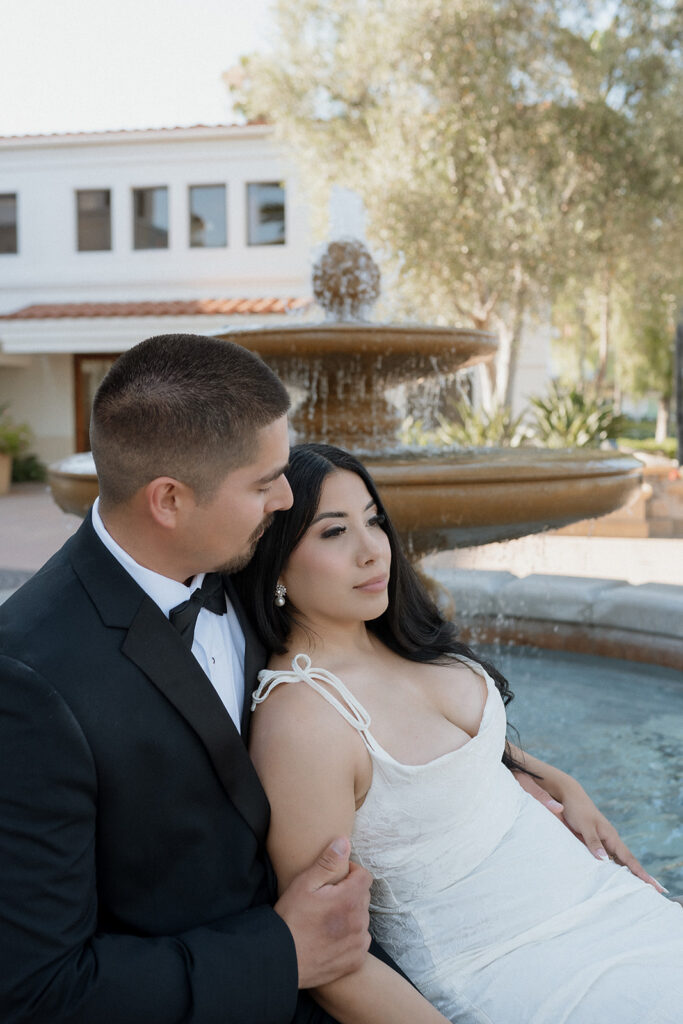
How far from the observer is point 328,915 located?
62.9 inches

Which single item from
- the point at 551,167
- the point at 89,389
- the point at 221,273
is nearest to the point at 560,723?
the point at 551,167

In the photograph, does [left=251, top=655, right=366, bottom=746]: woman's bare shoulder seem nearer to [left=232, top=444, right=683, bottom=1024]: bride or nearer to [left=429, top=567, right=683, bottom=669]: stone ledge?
[left=232, top=444, right=683, bottom=1024]: bride

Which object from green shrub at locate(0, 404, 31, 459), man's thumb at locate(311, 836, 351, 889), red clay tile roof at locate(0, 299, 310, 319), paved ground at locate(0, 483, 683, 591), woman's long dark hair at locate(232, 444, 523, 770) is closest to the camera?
man's thumb at locate(311, 836, 351, 889)

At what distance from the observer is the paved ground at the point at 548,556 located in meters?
8.38

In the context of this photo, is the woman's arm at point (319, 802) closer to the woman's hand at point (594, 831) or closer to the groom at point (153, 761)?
the groom at point (153, 761)

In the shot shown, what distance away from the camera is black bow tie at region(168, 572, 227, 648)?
63.4 inches

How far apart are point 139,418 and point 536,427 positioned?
553 inches

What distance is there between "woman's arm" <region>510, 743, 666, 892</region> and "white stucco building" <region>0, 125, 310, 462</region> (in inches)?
645

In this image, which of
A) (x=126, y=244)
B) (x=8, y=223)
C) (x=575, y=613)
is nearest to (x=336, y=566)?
(x=575, y=613)

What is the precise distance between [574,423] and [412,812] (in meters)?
13.0

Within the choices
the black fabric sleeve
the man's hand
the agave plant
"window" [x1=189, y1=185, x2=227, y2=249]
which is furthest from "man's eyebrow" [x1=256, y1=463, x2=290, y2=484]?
"window" [x1=189, y1=185, x2=227, y2=249]

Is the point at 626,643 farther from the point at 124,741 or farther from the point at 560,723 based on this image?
the point at 124,741

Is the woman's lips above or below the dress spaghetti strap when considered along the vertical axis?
above

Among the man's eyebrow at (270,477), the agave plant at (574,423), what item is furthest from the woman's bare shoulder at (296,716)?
the agave plant at (574,423)
